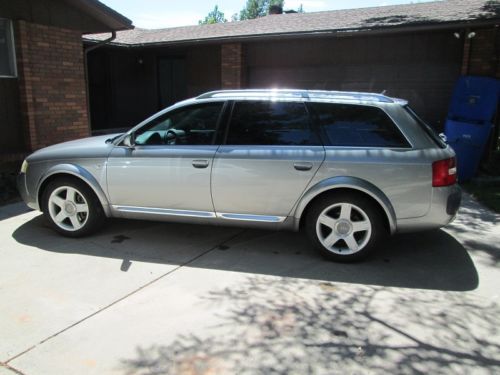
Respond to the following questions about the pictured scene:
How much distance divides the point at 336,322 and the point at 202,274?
4.64 feet

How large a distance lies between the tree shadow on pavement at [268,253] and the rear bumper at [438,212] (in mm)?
441

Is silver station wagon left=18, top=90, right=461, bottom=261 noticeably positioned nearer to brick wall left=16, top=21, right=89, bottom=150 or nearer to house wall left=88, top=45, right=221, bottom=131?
brick wall left=16, top=21, right=89, bottom=150

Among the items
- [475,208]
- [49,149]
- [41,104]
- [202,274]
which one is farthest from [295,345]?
[41,104]

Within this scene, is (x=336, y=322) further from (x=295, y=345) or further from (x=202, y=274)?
(x=202, y=274)

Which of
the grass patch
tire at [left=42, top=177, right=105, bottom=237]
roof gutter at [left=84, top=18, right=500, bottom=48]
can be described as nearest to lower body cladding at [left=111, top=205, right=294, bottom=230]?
tire at [left=42, top=177, right=105, bottom=237]

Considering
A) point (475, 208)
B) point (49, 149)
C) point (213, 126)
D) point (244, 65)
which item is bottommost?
point (475, 208)

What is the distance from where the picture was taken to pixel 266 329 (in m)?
3.25

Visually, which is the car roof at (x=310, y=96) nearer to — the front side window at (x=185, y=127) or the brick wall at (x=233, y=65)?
the front side window at (x=185, y=127)

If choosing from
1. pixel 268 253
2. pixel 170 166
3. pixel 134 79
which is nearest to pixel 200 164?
pixel 170 166

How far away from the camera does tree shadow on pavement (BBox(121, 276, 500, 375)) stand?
9.30ft

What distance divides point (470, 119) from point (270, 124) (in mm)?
5836

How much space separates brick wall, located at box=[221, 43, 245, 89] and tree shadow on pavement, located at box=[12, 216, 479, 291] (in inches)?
286

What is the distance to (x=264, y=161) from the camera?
4.48 m

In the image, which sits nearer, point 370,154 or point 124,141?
point 370,154
